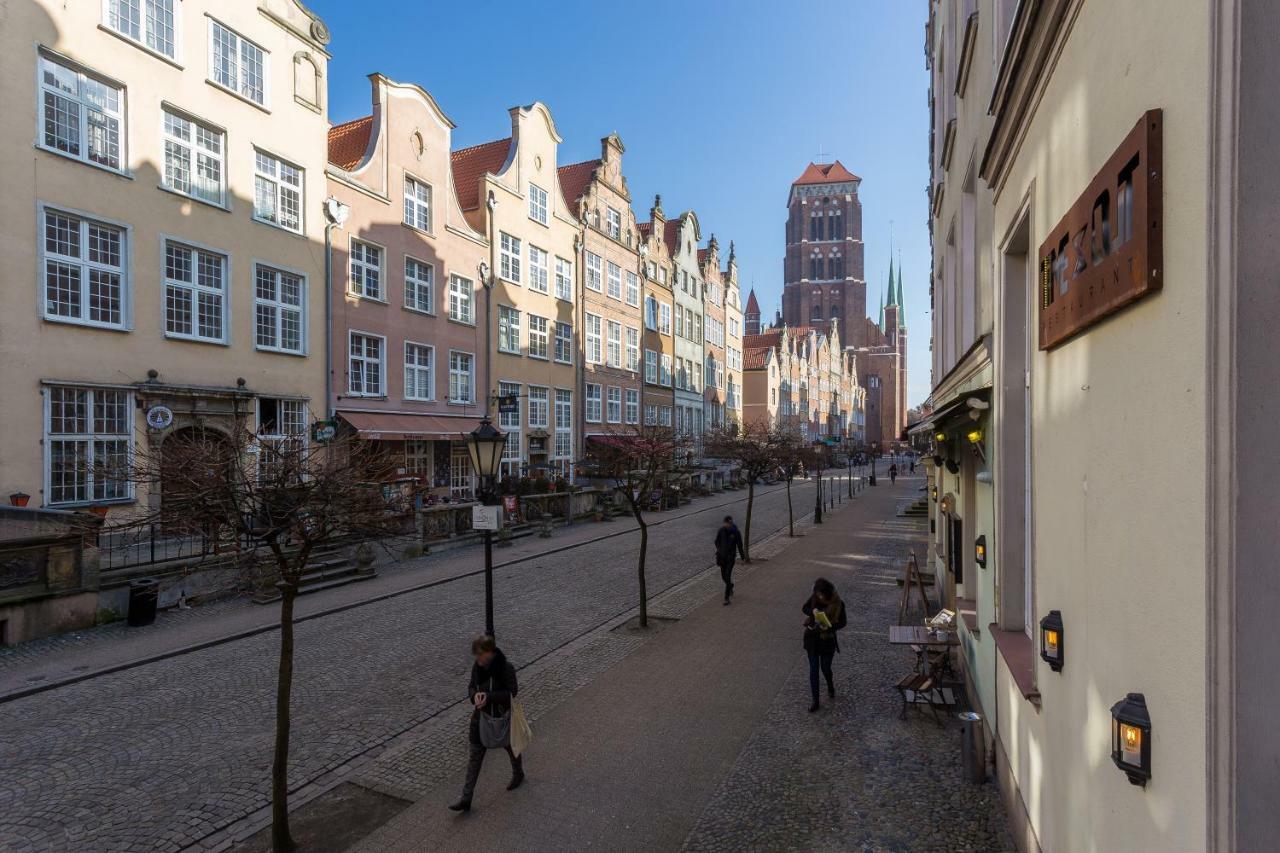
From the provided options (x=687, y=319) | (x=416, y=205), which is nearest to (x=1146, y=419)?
(x=416, y=205)

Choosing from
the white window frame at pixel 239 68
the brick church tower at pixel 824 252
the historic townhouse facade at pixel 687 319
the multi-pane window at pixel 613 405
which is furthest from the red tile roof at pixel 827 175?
the white window frame at pixel 239 68

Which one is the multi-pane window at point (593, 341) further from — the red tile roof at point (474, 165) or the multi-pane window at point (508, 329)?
the red tile roof at point (474, 165)

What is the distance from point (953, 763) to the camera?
6.76m

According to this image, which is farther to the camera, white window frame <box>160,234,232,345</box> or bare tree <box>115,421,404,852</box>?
white window frame <box>160,234,232,345</box>

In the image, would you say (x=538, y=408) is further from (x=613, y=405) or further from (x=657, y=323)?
(x=657, y=323)

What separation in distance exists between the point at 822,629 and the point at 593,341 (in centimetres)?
3036

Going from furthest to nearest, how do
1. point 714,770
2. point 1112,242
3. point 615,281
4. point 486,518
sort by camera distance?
point 615,281, point 486,518, point 714,770, point 1112,242

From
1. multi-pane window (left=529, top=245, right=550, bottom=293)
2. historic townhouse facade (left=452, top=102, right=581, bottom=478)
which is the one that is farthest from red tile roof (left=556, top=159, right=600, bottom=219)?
multi-pane window (left=529, top=245, right=550, bottom=293)

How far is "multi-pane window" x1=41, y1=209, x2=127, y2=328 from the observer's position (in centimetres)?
1523

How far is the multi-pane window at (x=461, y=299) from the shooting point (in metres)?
27.1

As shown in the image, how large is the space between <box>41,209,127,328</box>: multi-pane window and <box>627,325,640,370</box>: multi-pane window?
27.5 metres

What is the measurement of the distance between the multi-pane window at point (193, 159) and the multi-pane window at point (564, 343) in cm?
1699

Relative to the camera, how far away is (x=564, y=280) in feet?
113

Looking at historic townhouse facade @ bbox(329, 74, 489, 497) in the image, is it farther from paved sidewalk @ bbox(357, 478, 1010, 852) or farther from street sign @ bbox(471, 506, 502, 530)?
paved sidewalk @ bbox(357, 478, 1010, 852)
